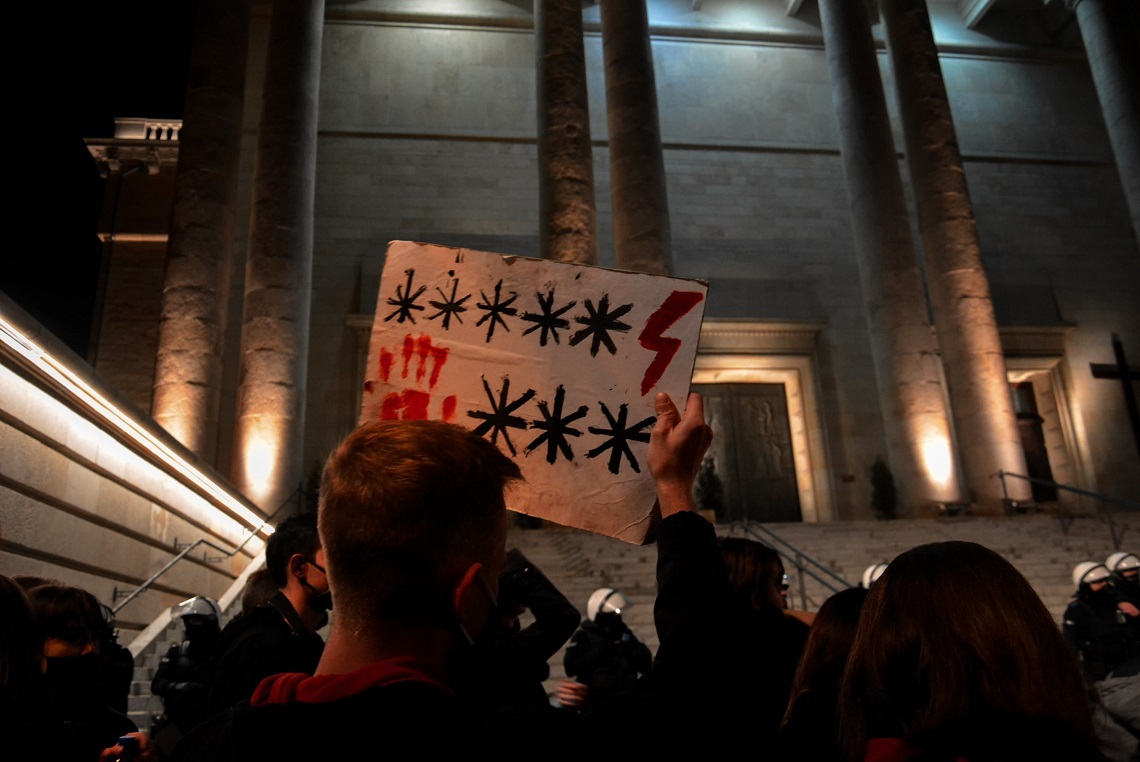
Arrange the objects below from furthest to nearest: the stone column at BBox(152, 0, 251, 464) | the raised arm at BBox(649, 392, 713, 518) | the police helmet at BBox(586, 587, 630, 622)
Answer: the stone column at BBox(152, 0, 251, 464) → the police helmet at BBox(586, 587, 630, 622) → the raised arm at BBox(649, 392, 713, 518)

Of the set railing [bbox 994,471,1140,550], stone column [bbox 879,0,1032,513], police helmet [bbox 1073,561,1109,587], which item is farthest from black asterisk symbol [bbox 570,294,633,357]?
stone column [bbox 879,0,1032,513]

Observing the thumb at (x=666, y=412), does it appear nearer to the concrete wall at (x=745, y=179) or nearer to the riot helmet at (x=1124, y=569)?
the riot helmet at (x=1124, y=569)

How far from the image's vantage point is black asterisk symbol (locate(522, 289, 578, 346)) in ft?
8.23

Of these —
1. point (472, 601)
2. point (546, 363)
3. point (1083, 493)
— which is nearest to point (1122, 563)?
point (546, 363)

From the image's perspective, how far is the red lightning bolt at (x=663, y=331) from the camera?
241 centimetres

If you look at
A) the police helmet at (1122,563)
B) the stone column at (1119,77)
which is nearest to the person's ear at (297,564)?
the police helmet at (1122,563)

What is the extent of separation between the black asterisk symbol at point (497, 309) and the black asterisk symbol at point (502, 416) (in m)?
0.15

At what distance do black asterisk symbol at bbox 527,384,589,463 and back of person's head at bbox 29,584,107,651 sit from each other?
1.57m

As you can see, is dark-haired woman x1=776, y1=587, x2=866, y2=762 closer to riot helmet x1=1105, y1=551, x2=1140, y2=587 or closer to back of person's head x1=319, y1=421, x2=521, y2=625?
back of person's head x1=319, y1=421, x2=521, y2=625

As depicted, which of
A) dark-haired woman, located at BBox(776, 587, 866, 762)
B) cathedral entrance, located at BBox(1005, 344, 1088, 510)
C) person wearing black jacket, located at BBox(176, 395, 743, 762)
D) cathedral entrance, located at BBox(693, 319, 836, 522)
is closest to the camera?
person wearing black jacket, located at BBox(176, 395, 743, 762)

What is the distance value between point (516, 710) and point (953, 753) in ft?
2.41

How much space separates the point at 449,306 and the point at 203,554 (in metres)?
9.46

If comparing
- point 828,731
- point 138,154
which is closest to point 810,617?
point 828,731

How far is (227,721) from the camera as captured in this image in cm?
137
